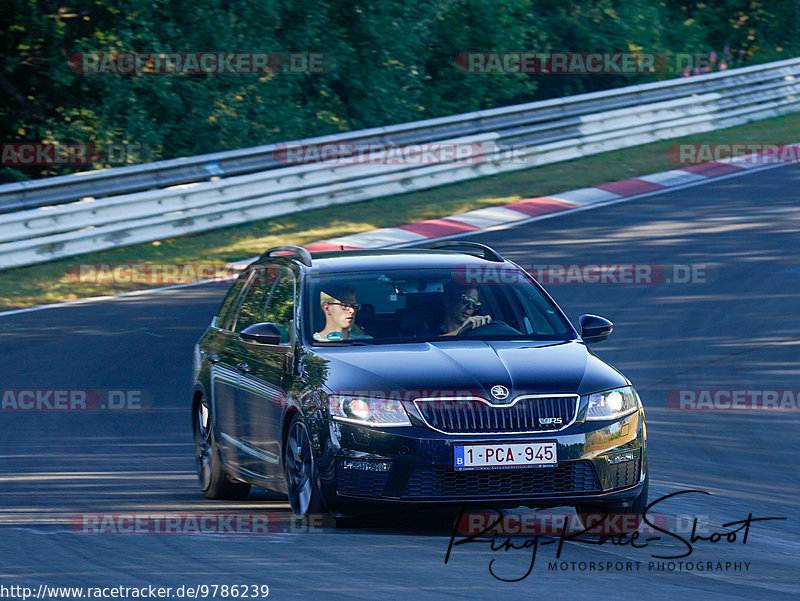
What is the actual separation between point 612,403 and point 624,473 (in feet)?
1.20

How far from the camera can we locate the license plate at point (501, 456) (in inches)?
268

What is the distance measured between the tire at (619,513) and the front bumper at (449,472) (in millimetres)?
151

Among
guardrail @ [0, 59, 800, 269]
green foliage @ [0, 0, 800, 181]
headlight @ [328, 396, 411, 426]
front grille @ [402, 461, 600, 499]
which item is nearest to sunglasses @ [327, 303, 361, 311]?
headlight @ [328, 396, 411, 426]

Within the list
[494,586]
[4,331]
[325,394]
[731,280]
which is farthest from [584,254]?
[494,586]

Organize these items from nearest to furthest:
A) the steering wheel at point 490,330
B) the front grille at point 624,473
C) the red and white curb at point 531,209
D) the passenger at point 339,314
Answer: the front grille at point 624,473, the passenger at point 339,314, the steering wheel at point 490,330, the red and white curb at point 531,209

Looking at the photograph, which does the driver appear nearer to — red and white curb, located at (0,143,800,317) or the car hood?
the car hood

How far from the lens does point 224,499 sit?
883 cm

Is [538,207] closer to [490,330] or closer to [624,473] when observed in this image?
[490,330]

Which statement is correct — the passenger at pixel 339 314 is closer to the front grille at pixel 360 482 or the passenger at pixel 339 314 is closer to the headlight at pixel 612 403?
the front grille at pixel 360 482

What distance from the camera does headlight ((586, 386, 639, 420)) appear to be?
23.3 ft

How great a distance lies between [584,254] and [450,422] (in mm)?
10616

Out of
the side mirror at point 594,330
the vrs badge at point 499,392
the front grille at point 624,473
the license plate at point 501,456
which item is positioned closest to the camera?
Answer: the license plate at point 501,456

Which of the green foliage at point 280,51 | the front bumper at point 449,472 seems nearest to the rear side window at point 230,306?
the front bumper at point 449,472

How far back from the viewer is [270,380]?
310 inches
